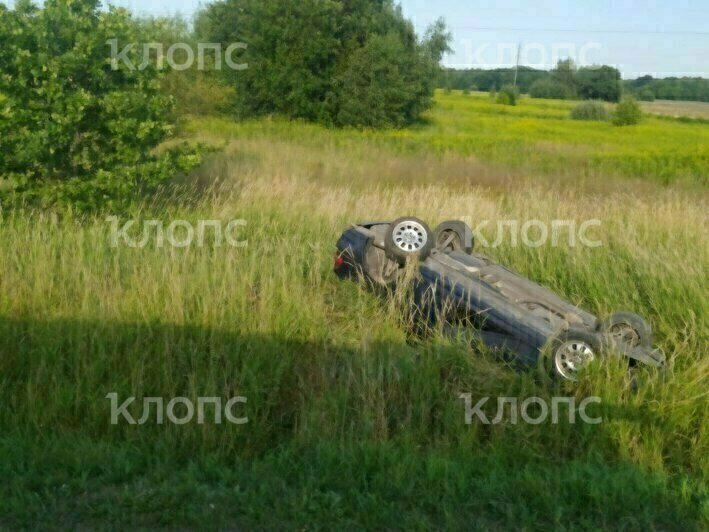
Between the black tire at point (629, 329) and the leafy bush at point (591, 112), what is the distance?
4362 cm

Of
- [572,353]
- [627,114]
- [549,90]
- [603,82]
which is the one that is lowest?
[572,353]

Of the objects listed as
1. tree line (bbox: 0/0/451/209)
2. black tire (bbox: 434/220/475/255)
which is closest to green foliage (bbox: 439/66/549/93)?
tree line (bbox: 0/0/451/209)

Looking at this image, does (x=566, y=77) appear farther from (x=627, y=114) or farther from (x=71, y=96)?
(x=71, y=96)

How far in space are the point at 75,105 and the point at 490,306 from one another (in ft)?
19.3

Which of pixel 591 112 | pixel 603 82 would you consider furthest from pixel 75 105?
pixel 603 82

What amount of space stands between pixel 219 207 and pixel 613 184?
9.50 metres

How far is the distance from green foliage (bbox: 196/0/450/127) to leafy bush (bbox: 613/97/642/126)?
12850 millimetres

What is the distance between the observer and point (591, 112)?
48375mm

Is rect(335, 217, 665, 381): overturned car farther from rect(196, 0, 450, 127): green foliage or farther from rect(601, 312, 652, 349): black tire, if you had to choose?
rect(196, 0, 450, 127): green foliage

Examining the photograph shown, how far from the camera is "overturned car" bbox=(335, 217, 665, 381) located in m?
5.73

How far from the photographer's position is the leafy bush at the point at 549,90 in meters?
62.0

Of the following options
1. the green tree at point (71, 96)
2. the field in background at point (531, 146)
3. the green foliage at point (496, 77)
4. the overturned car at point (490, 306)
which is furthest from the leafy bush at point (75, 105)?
the green foliage at point (496, 77)

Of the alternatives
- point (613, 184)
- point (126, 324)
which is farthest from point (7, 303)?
point (613, 184)

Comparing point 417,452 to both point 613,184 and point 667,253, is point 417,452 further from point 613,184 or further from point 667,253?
point 613,184
